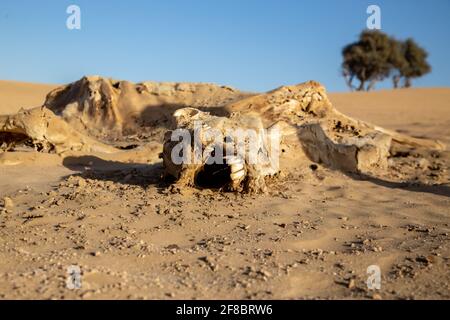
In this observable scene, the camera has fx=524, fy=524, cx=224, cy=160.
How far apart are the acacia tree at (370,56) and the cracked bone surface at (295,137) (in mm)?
29479

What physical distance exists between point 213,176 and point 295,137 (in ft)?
5.86

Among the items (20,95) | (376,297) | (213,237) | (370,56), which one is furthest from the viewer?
(370,56)

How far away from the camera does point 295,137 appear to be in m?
6.18

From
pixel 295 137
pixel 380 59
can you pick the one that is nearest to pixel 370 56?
pixel 380 59

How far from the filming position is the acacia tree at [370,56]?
117 ft

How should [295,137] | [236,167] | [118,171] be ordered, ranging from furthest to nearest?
[295,137], [118,171], [236,167]

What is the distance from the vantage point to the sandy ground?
2518 mm

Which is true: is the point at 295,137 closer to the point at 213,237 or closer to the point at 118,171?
the point at 118,171

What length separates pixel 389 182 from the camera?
5.61 meters

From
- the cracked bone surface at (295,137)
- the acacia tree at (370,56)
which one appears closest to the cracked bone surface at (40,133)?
the cracked bone surface at (295,137)

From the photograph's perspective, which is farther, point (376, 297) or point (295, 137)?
point (295, 137)

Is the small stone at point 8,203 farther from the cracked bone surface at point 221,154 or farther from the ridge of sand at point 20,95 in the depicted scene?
the ridge of sand at point 20,95

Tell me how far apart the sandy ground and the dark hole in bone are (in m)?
0.21

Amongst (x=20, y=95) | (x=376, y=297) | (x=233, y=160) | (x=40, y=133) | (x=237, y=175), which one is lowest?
(x=376, y=297)
